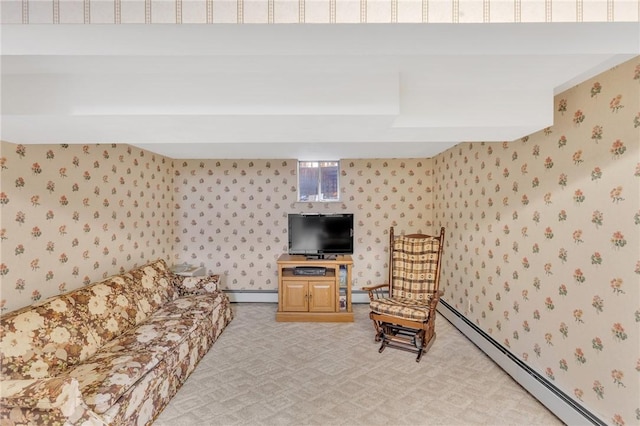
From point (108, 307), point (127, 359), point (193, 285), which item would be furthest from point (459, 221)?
point (108, 307)

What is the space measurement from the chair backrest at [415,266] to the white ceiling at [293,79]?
5.79 feet

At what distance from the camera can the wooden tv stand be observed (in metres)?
4.21

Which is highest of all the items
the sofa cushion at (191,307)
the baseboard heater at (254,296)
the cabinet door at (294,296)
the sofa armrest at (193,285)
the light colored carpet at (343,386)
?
the sofa armrest at (193,285)

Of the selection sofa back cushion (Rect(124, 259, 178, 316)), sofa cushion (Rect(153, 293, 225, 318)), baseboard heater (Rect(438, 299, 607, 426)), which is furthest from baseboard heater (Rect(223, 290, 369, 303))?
baseboard heater (Rect(438, 299, 607, 426))

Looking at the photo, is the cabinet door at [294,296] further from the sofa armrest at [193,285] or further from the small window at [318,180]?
the small window at [318,180]

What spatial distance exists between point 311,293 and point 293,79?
3.16 meters

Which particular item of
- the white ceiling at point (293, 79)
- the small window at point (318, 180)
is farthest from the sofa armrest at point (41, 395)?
the small window at point (318, 180)

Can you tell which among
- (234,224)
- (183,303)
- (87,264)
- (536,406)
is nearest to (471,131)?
(536,406)

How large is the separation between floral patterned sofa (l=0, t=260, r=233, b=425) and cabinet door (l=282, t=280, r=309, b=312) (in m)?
1.10

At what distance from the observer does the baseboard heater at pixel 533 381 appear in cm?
209

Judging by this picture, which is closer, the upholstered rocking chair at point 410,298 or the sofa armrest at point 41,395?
the sofa armrest at point 41,395

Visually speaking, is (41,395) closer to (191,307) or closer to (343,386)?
(191,307)

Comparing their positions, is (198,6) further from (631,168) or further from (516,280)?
(516,280)

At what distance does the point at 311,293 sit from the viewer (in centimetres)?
425
